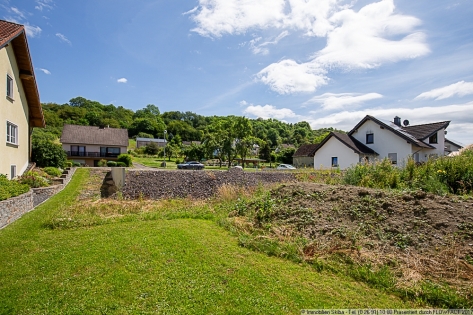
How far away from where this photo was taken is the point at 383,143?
23.7 m

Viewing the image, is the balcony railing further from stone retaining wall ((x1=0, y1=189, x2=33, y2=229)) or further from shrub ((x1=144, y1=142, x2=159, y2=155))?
stone retaining wall ((x1=0, y1=189, x2=33, y2=229))

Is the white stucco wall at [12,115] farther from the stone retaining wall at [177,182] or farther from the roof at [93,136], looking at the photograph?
the roof at [93,136]

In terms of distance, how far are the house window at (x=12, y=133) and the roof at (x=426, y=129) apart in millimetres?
29440

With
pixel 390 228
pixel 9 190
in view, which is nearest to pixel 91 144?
pixel 9 190

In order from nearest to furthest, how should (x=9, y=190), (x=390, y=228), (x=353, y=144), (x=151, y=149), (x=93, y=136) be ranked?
(x=390, y=228), (x=9, y=190), (x=353, y=144), (x=93, y=136), (x=151, y=149)

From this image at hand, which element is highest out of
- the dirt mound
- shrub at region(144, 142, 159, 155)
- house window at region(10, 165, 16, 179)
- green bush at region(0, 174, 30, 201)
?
shrub at region(144, 142, 159, 155)

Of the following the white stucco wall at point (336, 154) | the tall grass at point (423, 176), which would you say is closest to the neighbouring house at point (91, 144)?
the white stucco wall at point (336, 154)

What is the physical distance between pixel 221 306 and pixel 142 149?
58412mm

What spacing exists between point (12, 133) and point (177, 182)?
7709mm

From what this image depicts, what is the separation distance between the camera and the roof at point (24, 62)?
9609 millimetres

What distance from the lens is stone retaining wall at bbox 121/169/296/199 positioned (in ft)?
37.6

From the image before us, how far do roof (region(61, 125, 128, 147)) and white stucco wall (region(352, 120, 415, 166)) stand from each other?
108ft

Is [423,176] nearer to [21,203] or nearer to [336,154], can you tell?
[21,203]

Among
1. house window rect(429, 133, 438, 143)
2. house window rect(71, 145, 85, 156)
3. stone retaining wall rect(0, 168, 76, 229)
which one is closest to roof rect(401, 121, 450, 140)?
house window rect(429, 133, 438, 143)
